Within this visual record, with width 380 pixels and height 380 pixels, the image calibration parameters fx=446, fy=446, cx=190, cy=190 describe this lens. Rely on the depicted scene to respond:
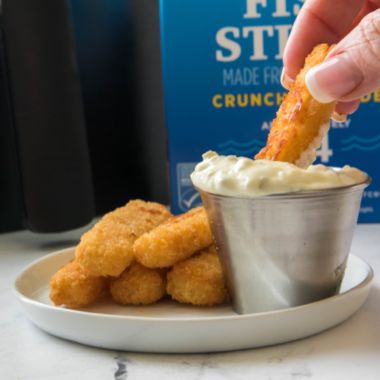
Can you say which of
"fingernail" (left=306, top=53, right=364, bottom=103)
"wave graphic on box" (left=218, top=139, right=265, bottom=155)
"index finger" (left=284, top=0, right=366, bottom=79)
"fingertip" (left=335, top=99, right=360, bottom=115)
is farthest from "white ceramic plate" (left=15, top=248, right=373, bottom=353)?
"wave graphic on box" (left=218, top=139, right=265, bottom=155)

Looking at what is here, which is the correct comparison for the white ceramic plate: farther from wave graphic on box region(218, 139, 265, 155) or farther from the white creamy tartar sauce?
wave graphic on box region(218, 139, 265, 155)

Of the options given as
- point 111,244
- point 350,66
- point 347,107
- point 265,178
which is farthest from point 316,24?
point 111,244

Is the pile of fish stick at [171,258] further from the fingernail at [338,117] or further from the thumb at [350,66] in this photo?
the fingernail at [338,117]

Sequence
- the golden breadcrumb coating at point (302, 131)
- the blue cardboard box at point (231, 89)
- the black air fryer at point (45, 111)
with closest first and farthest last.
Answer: the golden breadcrumb coating at point (302, 131)
the black air fryer at point (45, 111)
the blue cardboard box at point (231, 89)

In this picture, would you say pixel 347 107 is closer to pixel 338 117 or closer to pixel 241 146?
pixel 338 117

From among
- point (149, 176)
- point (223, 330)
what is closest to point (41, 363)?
point (223, 330)

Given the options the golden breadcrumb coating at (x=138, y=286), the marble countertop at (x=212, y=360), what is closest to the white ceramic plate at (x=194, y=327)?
the marble countertop at (x=212, y=360)

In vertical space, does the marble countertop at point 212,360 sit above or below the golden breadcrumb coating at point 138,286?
below

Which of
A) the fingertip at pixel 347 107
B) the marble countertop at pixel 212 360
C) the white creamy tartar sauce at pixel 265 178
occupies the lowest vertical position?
the marble countertop at pixel 212 360
